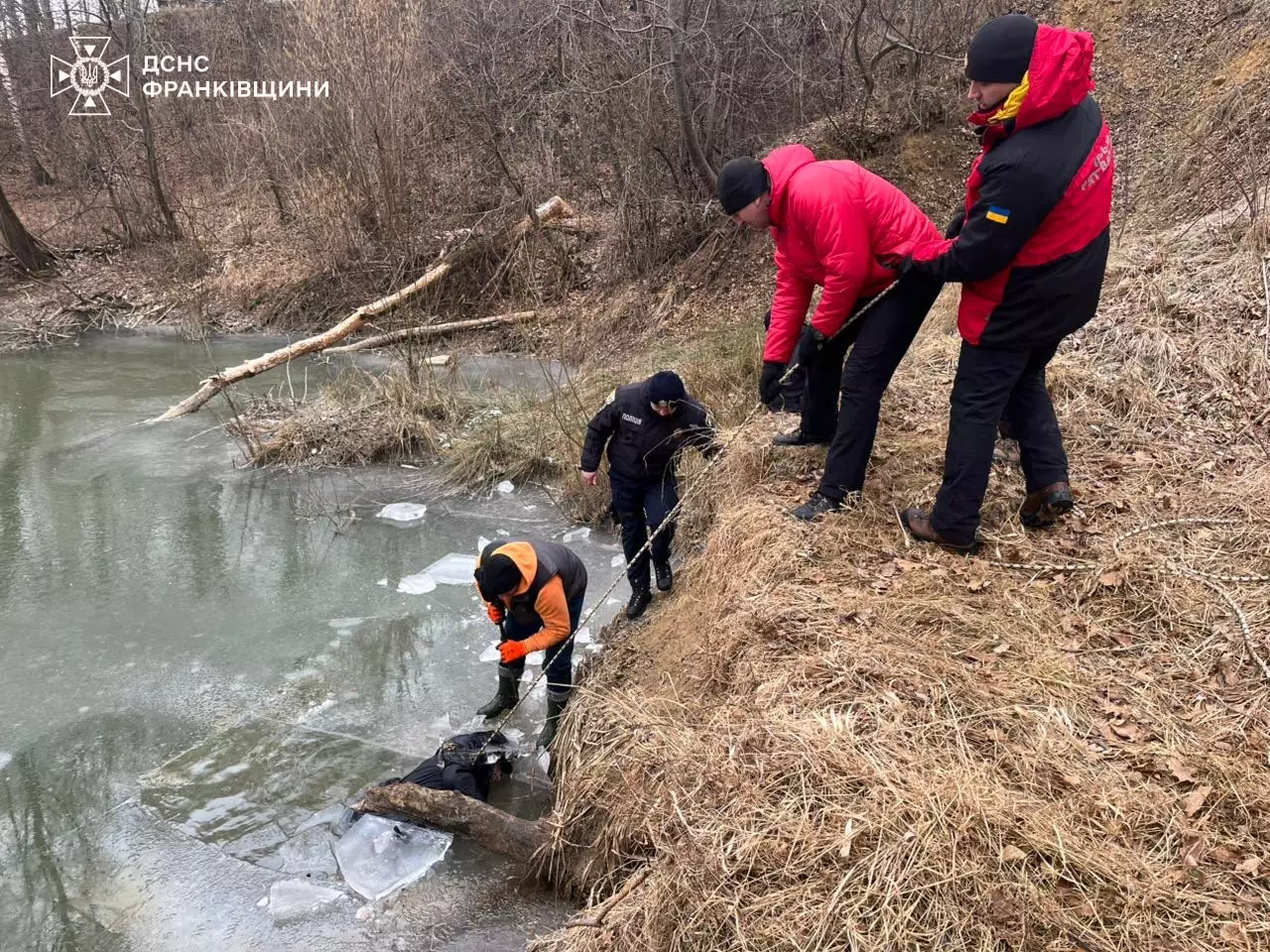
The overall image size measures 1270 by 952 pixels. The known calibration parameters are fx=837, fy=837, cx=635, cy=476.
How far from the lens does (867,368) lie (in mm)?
3572

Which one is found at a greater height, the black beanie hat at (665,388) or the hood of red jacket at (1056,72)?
the hood of red jacket at (1056,72)

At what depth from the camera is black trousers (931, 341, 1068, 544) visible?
319 cm

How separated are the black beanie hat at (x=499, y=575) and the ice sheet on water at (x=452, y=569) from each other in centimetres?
195

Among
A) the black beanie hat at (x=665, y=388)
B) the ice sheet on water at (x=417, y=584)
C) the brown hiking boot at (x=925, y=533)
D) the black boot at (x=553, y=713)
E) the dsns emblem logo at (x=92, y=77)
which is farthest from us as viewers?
the dsns emblem logo at (x=92, y=77)

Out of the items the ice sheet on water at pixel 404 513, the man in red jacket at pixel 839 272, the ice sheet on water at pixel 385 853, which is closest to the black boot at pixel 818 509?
the man in red jacket at pixel 839 272

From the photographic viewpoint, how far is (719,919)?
2.16 m

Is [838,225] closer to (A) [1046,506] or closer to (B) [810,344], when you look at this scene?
(B) [810,344]

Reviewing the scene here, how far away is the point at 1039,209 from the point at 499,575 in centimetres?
245

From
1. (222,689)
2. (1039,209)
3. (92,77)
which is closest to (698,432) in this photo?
(1039,209)

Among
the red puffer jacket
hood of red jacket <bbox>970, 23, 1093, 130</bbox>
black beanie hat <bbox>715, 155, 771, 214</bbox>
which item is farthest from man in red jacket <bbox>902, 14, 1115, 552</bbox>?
black beanie hat <bbox>715, 155, 771, 214</bbox>

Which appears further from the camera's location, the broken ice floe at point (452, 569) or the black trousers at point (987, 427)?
the broken ice floe at point (452, 569)

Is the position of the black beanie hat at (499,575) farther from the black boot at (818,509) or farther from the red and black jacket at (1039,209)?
the red and black jacket at (1039,209)

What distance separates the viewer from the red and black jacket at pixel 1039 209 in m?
2.80

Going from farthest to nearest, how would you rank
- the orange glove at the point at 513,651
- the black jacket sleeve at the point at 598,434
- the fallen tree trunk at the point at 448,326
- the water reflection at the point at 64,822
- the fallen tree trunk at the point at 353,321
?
the fallen tree trunk at the point at 448,326 → the fallen tree trunk at the point at 353,321 → the black jacket sleeve at the point at 598,434 → the orange glove at the point at 513,651 → the water reflection at the point at 64,822
